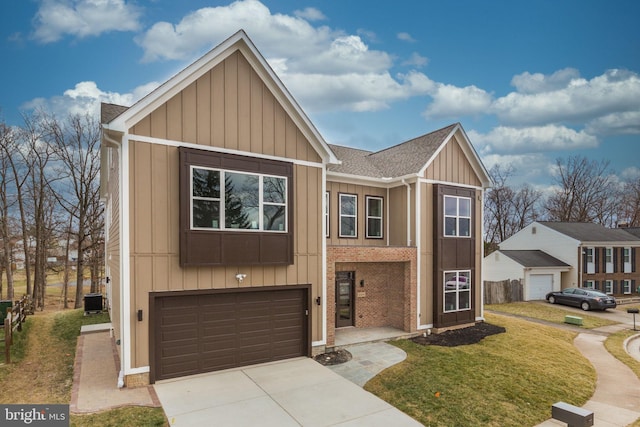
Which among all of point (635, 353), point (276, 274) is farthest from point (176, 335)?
point (635, 353)

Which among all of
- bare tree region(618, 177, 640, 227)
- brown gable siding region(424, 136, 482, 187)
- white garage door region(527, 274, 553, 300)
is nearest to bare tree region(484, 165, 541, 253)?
bare tree region(618, 177, 640, 227)

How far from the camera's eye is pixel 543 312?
69.7 ft

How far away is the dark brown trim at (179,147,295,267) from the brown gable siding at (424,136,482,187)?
21.7 feet

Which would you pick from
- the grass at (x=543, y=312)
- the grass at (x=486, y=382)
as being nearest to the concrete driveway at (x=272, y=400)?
the grass at (x=486, y=382)

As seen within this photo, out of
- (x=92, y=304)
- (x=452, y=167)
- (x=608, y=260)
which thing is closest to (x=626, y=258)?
(x=608, y=260)

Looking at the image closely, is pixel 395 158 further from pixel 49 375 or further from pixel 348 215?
pixel 49 375

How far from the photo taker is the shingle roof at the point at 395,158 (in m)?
14.1

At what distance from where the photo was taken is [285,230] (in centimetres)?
993

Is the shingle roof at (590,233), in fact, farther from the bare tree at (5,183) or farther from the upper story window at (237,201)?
the bare tree at (5,183)

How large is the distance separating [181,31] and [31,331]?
42.9ft

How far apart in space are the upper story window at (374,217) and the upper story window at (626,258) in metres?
26.3

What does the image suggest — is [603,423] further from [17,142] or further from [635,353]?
[17,142]

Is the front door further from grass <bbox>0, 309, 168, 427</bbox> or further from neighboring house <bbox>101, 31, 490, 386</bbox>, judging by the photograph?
grass <bbox>0, 309, 168, 427</bbox>

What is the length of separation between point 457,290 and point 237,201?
997 cm
